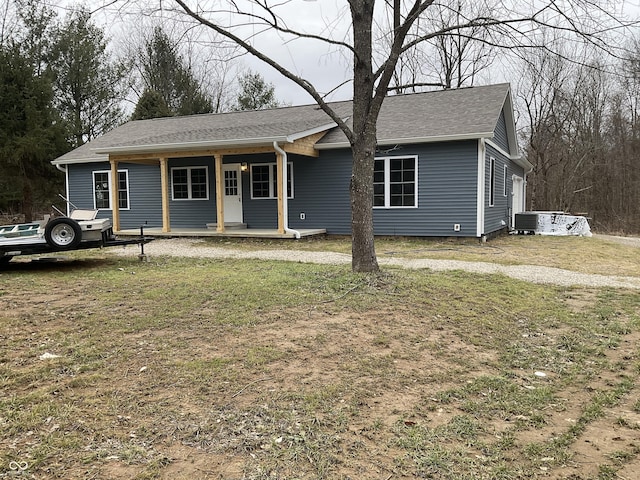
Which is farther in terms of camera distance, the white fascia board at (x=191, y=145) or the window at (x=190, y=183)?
the window at (x=190, y=183)

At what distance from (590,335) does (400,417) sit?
110 inches

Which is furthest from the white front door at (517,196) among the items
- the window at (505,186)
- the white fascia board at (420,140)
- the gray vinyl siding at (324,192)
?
the gray vinyl siding at (324,192)

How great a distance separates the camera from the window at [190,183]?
1538 cm

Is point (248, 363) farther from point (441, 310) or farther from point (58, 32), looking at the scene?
point (58, 32)

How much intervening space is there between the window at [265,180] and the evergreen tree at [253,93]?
56.5 ft

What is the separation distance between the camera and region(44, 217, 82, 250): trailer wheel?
786 cm

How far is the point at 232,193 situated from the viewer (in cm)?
1488

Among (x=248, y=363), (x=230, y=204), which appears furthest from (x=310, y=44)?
(x=230, y=204)

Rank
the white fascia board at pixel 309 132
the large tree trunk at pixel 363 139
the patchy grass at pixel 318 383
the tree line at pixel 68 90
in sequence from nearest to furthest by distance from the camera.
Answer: the patchy grass at pixel 318 383 → the large tree trunk at pixel 363 139 → the white fascia board at pixel 309 132 → the tree line at pixel 68 90

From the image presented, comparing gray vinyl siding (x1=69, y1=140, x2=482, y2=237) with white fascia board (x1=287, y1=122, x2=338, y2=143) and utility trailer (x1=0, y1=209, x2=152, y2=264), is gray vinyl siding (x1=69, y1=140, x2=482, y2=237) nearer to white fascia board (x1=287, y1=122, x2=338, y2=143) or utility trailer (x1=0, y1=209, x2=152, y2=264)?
white fascia board (x1=287, y1=122, x2=338, y2=143)

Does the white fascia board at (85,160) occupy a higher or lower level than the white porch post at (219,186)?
higher

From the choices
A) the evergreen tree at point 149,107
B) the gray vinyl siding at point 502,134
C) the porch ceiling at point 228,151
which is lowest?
the porch ceiling at point 228,151

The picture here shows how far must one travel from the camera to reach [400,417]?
2914 mm

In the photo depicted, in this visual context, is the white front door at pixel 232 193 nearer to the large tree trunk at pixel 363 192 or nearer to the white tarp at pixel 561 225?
the large tree trunk at pixel 363 192
